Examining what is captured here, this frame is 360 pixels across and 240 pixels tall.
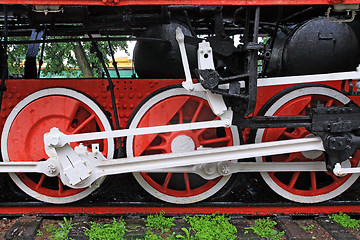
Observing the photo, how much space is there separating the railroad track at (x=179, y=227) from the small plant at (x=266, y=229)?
36 millimetres

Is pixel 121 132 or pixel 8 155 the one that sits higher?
pixel 121 132

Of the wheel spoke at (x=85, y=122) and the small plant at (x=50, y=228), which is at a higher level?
the wheel spoke at (x=85, y=122)

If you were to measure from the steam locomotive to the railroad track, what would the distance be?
0.21 metres

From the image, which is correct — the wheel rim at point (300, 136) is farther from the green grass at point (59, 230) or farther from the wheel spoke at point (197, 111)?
the green grass at point (59, 230)

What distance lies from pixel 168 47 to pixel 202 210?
146 cm

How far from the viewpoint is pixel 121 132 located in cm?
218

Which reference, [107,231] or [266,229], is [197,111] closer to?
[266,229]

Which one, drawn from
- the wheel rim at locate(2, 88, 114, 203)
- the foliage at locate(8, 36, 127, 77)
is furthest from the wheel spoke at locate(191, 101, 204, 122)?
the foliage at locate(8, 36, 127, 77)

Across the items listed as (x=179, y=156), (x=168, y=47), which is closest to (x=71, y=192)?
(x=179, y=156)

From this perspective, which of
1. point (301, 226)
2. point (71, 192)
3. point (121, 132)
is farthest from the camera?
point (71, 192)

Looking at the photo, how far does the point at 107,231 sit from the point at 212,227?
0.81m

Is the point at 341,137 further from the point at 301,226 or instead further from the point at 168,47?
the point at 168,47

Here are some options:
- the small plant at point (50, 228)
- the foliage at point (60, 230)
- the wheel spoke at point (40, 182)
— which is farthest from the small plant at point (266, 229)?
the wheel spoke at point (40, 182)

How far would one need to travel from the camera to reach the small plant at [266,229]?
2.34m
